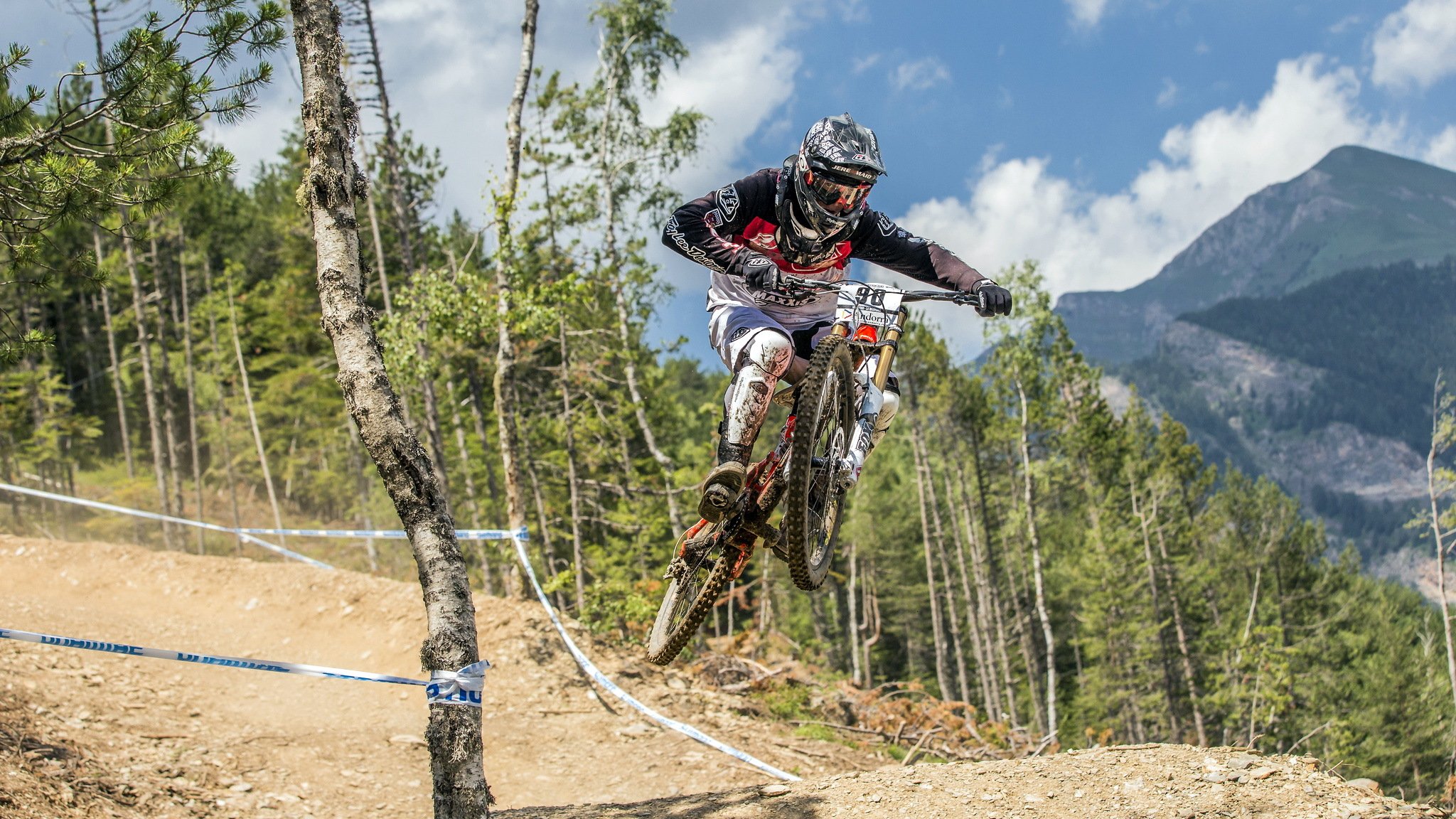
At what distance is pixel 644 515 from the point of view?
77.2 feet

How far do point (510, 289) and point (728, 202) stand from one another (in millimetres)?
7618

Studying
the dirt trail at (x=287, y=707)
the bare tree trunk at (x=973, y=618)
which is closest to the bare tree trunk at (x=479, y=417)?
the dirt trail at (x=287, y=707)

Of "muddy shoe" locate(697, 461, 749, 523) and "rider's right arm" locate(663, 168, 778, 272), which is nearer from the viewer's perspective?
"muddy shoe" locate(697, 461, 749, 523)

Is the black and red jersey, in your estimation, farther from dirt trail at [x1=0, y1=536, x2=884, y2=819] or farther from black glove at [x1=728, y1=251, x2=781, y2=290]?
dirt trail at [x1=0, y1=536, x2=884, y2=819]

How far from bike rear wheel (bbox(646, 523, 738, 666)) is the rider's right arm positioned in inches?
61.7

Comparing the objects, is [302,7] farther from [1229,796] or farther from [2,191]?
[1229,796]

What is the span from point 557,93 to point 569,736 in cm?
1355

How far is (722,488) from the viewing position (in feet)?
18.2

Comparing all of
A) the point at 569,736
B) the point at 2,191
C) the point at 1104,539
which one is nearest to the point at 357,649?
the point at 569,736

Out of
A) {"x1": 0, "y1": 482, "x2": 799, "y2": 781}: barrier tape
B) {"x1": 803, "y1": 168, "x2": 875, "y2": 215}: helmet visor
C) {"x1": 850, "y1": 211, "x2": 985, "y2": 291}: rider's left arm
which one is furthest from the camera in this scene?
{"x1": 850, "y1": 211, "x2": 985, "y2": 291}: rider's left arm

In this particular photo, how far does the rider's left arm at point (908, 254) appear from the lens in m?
6.52

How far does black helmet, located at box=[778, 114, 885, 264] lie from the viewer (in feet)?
18.3

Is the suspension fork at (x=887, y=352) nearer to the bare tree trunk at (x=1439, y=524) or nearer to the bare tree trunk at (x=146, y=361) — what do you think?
the bare tree trunk at (x=146, y=361)

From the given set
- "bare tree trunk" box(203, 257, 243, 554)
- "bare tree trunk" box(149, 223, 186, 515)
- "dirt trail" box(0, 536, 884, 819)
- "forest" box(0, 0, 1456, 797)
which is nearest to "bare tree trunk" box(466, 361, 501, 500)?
"forest" box(0, 0, 1456, 797)
